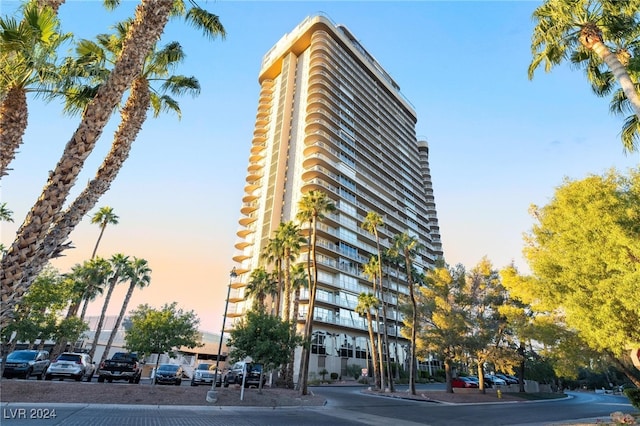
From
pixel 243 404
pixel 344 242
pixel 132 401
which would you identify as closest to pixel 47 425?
pixel 132 401

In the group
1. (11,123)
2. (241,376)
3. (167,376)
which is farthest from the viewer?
(241,376)

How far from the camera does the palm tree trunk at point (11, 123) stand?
26.0ft

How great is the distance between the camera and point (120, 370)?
23.3 m

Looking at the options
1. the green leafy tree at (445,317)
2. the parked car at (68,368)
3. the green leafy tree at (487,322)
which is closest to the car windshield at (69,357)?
the parked car at (68,368)

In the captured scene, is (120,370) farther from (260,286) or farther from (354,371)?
(354,371)

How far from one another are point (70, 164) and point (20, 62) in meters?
3.28

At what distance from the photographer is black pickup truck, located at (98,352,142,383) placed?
23.0m

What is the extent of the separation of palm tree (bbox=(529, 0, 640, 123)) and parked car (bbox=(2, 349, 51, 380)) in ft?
105

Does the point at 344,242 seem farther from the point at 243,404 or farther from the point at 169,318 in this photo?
the point at 243,404

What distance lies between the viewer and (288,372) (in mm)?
29859

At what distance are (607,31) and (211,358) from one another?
69667mm

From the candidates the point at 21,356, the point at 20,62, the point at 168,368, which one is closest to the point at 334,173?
the point at 168,368

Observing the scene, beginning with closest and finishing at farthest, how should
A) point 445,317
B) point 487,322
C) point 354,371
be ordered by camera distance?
point 445,317
point 487,322
point 354,371

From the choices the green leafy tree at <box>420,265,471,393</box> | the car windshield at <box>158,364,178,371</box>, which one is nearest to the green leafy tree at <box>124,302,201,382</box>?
the car windshield at <box>158,364,178,371</box>
